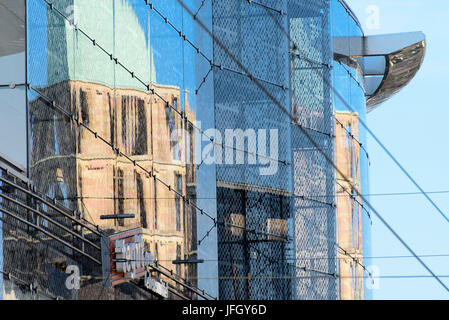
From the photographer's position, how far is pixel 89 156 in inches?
381

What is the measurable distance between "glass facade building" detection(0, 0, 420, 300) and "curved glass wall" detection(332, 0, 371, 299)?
4 cm

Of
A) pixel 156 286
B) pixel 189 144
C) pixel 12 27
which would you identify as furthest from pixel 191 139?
pixel 12 27

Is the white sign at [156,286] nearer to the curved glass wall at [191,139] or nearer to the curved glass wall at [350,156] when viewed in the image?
the curved glass wall at [191,139]

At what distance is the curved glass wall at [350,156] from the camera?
603 inches

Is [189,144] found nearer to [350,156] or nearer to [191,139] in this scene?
[191,139]

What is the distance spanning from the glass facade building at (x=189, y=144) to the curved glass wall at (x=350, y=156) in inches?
1.5

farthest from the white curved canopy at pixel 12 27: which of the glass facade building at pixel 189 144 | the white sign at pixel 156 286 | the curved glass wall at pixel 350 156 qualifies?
the curved glass wall at pixel 350 156

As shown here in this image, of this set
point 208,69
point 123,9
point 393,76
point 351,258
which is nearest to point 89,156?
point 123,9

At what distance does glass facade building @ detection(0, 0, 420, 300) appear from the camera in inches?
345

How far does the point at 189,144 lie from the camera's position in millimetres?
12062

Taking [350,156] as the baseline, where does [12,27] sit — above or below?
below

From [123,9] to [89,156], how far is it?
171cm

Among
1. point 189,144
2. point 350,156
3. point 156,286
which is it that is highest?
point 350,156

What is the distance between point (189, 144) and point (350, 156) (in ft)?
14.6
